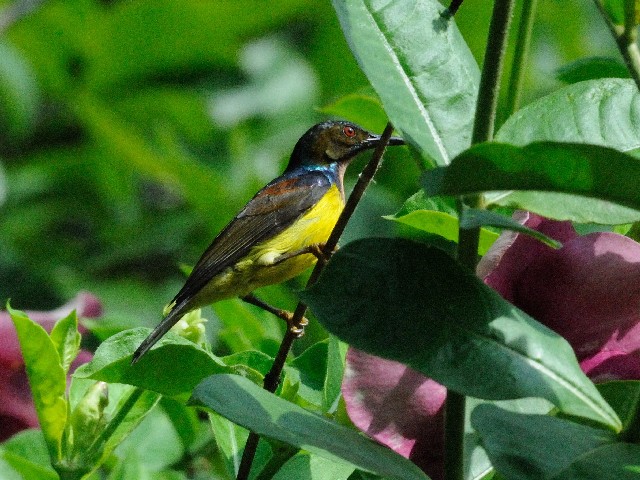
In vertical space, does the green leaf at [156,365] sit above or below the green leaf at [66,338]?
above

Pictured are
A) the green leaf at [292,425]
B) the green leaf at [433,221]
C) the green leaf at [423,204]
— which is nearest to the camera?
the green leaf at [292,425]

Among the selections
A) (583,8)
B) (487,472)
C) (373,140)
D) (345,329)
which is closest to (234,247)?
(373,140)

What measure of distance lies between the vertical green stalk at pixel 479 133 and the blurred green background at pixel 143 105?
257 cm

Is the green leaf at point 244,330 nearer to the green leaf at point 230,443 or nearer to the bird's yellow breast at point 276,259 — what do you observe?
the green leaf at point 230,443

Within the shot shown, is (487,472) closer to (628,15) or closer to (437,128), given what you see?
(437,128)

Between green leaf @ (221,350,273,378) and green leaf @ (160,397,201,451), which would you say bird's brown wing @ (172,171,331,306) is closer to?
green leaf @ (160,397,201,451)

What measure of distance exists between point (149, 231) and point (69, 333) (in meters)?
2.66

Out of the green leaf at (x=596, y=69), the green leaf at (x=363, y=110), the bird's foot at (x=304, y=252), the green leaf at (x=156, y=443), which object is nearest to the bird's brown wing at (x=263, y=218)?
the bird's foot at (x=304, y=252)

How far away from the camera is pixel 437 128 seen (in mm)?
1074

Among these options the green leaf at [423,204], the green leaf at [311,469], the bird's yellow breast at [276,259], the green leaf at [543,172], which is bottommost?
the bird's yellow breast at [276,259]

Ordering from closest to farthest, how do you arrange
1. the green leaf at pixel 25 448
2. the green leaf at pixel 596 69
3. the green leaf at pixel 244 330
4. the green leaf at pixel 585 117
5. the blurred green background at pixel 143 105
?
1. the green leaf at pixel 585 117
2. the green leaf at pixel 596 69
3. the green leaf at pixel 244 330
4. the green leaf at pixel 25 448
5. the blurred green background at pixel 143 105

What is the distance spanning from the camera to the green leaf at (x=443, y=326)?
3.12ft

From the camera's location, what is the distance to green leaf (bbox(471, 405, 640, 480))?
92 cm

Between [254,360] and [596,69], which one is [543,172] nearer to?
[254,360]
